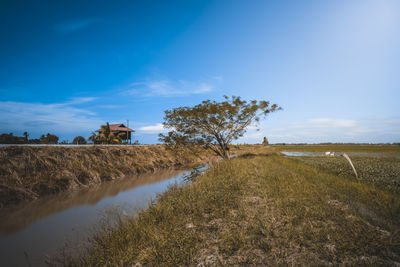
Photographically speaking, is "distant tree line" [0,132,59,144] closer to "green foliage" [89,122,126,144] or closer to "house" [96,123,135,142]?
"green foliage" [89,122,126,144]

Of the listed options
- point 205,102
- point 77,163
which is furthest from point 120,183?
point 205,102

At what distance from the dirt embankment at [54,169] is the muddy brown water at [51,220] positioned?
0.92m

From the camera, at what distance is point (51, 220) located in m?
6.74

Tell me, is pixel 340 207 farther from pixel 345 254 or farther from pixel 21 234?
pixel 21 234

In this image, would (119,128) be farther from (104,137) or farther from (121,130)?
(104,137)

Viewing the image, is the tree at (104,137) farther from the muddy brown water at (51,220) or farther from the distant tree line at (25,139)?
the muddy brown water at (51,220)

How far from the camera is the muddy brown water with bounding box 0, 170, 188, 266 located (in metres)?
4.62

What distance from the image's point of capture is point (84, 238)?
16.5 ft

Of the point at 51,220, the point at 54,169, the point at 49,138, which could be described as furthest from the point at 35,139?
the point at 51,220

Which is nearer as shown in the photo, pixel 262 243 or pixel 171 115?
pixel 262 243

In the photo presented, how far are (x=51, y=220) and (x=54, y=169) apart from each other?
6.18 metres

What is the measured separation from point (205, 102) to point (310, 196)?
13.8m

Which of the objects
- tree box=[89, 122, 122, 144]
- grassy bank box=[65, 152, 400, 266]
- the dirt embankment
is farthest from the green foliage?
grassy bank box=[65, 152, 400, 266]

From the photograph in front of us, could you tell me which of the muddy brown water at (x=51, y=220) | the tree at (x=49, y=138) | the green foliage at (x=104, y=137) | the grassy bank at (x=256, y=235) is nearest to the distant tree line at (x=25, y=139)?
the tree at (x=49, y=138)
